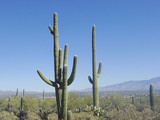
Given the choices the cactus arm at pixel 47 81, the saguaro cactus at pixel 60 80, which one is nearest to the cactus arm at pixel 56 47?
the saguaro cactus at pixel 60 80

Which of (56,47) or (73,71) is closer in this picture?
(73,71)

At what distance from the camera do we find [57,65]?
33.0 ft

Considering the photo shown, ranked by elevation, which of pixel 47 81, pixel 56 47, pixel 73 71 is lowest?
pixel 47 81

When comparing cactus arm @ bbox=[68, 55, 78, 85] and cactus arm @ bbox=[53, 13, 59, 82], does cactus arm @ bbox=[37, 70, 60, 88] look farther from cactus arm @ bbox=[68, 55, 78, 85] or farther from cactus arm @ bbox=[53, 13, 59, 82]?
cactus arm @ bbox=[68, 55, 78, 85]

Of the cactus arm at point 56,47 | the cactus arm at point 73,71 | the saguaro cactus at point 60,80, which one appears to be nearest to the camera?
the saguaro cactus at point 60,80

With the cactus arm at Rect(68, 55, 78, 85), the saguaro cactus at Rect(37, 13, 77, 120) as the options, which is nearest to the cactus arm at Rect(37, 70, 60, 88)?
the saguaro cactus at Rect(37, 13, 77, 120)

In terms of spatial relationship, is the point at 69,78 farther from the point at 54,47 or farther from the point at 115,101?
the point at 115,101

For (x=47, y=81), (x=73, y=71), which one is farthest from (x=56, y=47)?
(x=47, y=81)

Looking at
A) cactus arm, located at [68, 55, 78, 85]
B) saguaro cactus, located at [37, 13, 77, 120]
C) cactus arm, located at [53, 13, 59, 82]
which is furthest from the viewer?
cactus arm, located at [53, 13, 59, 82]

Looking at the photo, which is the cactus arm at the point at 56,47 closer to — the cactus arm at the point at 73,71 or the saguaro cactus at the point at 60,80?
the saguaro cactus at the point at 60,80

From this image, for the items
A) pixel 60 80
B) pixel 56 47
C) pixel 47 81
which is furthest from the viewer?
pixel 56 47

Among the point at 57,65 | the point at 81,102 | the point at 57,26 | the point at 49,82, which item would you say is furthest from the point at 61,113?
the point at 81,102

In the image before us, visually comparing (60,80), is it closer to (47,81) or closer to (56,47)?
(47,81)

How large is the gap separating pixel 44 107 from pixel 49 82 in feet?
99.8
